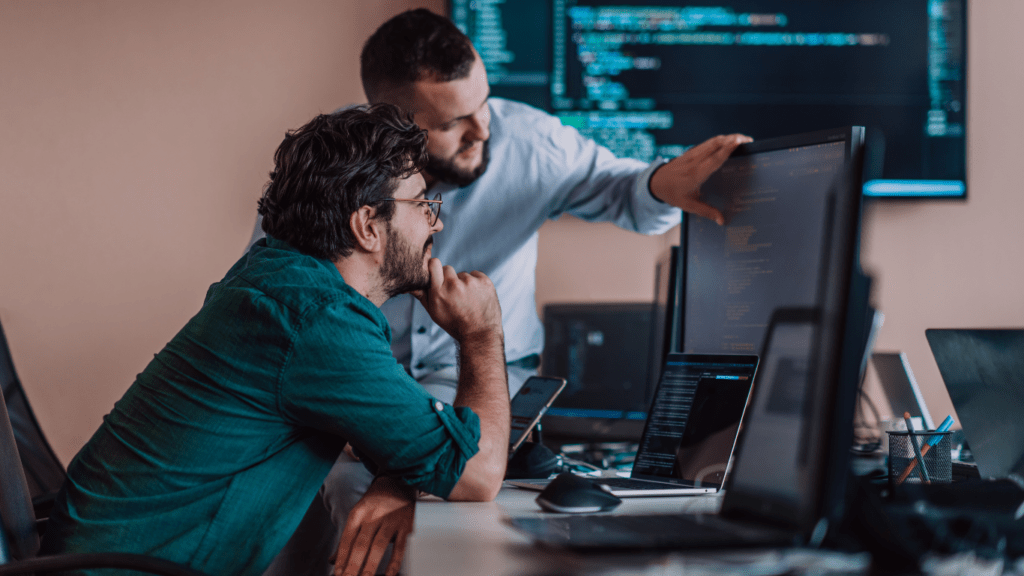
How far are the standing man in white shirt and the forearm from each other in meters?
0.36

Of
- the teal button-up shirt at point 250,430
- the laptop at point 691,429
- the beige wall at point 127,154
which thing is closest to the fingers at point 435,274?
the teal button-up shirt at point 250,430

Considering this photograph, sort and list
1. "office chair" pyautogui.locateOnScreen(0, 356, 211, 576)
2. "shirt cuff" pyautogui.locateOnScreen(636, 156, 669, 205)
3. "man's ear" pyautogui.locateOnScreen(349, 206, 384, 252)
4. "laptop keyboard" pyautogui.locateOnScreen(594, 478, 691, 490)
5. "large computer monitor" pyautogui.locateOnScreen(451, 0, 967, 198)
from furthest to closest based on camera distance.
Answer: "large computer monitor" pyautogui.locateOnScreen(451, 0, 967, 198)
"shirt cuff" pyautogui.locateOnScreen(636, 156, 669, 205)
"man's ear" pyautogui.locateOnScreen(349, 206, 384, 252)
"laptop keyboard" pyautogui.locateOnScreen(594, 478, 691, 490)
"office chair" pyautogui.locateOnScreen(0, 356, 211, 576)

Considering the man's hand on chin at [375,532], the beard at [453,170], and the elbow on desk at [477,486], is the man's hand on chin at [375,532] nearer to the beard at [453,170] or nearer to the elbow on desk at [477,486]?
the elbow on desk at [477,486]

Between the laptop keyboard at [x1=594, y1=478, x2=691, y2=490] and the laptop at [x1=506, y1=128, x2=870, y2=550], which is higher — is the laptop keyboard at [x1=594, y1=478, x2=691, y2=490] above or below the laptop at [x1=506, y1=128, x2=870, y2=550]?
below

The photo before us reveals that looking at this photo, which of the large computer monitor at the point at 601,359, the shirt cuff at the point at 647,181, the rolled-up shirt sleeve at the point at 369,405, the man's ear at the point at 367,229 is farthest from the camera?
the large computer monitor at the point at 601,359

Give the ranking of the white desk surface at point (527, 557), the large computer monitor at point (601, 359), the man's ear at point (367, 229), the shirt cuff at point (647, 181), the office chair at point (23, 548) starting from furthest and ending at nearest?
the large computer monitor at point (601, 359) < the shirt cuff at point (647, 181) < the man's ear at point (367, 229) < the office chair at point (23, 548) < the white desk surface at point (527, 557)

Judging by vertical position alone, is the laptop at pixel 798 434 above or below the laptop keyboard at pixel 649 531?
above

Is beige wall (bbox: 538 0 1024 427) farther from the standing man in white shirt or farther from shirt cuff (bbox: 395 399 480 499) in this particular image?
shirt cuff (bbox: 395 399 480 499)

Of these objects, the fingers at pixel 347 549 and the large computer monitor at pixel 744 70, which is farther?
the large computer monitor at pixel 744 70

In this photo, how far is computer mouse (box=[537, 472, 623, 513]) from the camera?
0.87 metres

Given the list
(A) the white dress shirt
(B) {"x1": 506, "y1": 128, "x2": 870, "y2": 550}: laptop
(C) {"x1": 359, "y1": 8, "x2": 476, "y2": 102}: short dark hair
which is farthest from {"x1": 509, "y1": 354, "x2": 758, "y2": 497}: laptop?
(C) {"x1": 359, "y1": 8, "x2": 476, "y2": 102}: short dark hair

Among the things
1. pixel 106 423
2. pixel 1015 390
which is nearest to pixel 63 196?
pixel 106 423

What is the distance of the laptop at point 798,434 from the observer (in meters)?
0.61

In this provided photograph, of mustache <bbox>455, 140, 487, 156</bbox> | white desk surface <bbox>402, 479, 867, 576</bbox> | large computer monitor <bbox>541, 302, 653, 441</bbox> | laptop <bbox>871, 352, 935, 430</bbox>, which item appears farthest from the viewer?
large computer monitor <bbox>541, 302, 653, 441</bbox>
